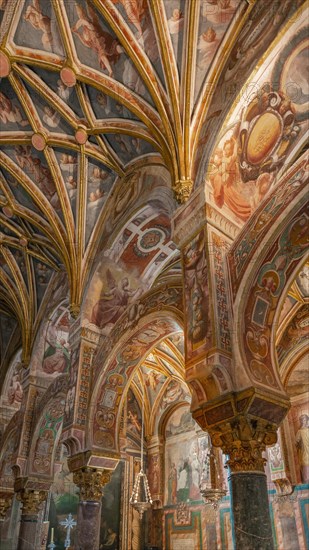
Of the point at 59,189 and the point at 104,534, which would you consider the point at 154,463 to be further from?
the point at 59,189

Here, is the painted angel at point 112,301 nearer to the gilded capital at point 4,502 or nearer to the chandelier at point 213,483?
the chandelier at point 213,483

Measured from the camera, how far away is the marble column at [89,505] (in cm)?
877

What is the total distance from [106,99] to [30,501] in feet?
32.3

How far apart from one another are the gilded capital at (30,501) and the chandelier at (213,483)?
4.27m

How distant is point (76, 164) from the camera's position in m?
11.1

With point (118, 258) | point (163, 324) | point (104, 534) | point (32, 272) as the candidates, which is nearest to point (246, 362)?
point (163, 324)

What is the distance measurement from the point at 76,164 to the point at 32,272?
4.43 m

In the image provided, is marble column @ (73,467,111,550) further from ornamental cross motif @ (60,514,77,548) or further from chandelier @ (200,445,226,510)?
ornamental cross motif @ (60,514,77,548)

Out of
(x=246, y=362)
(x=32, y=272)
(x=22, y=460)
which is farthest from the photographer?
(x=32, y=272)

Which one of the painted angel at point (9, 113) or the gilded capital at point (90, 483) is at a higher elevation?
the painted angel at point (9, 113)

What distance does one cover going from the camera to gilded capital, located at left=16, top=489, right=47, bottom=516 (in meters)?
12.0

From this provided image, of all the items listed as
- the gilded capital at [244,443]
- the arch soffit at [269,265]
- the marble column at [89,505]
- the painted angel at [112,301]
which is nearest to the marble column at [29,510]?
the marble column at [89,505]

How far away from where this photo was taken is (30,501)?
12.0 m

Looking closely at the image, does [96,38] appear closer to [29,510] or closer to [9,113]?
[9,113]
